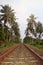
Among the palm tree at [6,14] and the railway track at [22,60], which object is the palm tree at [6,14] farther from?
the railway track at [22,60]

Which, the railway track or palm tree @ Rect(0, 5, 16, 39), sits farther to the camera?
palm tree @ Rect(0, 5, 16, 39)

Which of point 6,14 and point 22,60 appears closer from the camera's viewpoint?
point 22,60

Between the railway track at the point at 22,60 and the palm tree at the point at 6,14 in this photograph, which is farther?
the palm tree at the point at 6,14

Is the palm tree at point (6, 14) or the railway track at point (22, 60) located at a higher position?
the palm tree at point (6, 14)

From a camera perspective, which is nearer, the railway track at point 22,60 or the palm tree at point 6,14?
the railway track at point 22,60

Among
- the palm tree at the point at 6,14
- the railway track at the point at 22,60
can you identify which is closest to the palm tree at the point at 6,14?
the palm tree at the point at 6,14

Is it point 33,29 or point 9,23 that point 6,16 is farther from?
point 33,29

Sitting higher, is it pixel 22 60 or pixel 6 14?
pixel 6 14

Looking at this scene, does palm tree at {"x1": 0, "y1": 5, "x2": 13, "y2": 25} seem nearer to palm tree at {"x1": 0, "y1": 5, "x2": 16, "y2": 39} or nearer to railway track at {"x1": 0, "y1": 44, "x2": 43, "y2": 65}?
palm tree at {"x1": 0, "y1": 5, "x2": 16, "y2": 39}

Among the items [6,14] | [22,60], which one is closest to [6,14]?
[6,14]

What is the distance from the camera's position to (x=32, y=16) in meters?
96.3

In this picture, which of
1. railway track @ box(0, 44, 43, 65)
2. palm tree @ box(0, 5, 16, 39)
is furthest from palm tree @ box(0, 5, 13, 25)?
railway track @ box(0, 44, 43, 65)

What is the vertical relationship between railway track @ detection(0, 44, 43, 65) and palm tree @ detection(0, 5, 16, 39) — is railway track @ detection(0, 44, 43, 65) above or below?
below

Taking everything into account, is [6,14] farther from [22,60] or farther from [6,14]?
[22,60]
